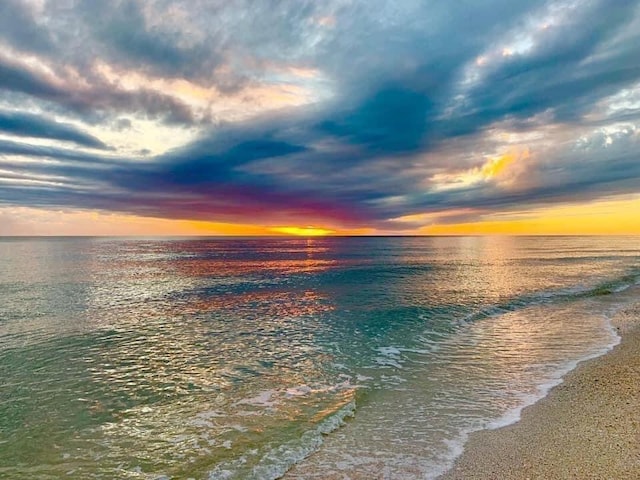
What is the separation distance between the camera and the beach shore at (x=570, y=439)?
24.8 feet

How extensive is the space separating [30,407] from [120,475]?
5.63 m

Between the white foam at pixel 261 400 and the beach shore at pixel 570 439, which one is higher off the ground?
the beach shore at pixel 570 439

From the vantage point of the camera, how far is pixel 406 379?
13898 mm

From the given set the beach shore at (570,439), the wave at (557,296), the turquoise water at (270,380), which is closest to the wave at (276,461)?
the turquoise water at (270,380)

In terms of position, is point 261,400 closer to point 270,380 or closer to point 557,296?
point 270,380

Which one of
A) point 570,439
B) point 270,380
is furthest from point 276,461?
point 570,439

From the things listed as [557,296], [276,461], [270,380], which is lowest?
[557,296]

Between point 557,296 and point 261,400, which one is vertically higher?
point 261,400

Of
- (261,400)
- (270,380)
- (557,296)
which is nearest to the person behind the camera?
(261,400)

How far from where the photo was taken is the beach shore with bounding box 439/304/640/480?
7555 millimetres

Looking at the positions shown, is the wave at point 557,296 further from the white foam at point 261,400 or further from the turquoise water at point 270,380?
the white foam at point 261,400

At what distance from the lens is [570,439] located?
28.9 feet

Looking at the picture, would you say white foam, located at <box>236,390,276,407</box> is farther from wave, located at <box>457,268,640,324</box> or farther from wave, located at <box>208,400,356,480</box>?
wave, located at <box>457,268,640,324</box>

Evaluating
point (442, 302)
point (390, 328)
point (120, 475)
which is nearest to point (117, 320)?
point (390, 328)
